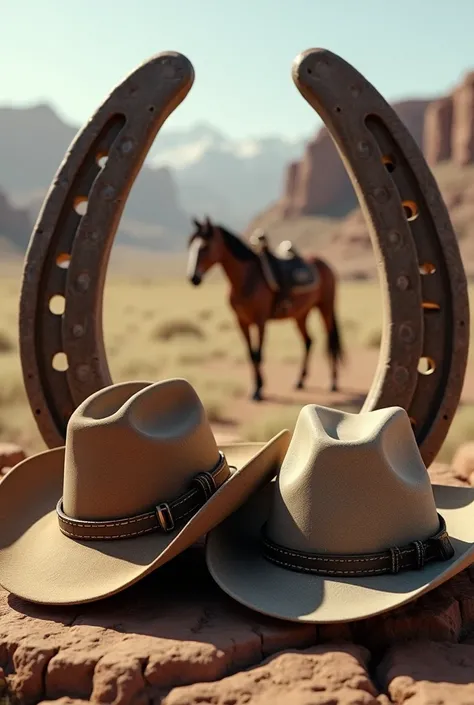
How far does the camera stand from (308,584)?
208cm

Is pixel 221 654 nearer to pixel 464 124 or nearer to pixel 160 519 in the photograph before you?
pixel 160 519

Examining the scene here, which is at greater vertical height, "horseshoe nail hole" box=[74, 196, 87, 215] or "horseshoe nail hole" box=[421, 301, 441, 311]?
"horseshoe nail hole" box=[74, 196, 87, 215]

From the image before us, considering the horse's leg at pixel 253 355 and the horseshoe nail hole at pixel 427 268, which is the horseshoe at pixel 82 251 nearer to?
the horseshoe nail hole at pixel 427 268

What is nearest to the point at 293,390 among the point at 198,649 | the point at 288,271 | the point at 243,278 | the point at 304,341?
the point at 304,341

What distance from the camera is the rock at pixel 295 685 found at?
5.78ft

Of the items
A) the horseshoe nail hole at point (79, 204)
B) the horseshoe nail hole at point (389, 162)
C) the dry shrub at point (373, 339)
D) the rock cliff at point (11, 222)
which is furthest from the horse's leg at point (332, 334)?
the rock cliff at point (11, 222)

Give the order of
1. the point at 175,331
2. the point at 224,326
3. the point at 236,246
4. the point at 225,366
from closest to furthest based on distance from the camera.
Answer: the point at 236,246 → the point at 225,366 → the point at 175,331 → the point at 224,326

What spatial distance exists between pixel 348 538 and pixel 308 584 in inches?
7.0

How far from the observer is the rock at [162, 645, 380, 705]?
1763 mm

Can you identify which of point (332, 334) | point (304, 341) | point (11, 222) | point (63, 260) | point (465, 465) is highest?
point (11, 222)

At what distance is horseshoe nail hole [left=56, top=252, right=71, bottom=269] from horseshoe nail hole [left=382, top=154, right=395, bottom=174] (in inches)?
59.7

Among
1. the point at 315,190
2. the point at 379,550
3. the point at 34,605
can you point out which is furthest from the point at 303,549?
the point at 315,190

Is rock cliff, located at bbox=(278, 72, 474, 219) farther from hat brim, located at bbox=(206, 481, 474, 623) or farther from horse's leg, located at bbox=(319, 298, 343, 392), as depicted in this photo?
hat brim, located at bbox=(206, 481, 474, 623)

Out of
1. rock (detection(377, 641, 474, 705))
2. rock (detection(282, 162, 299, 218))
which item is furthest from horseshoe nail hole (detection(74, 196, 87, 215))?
rock (detection(282, 162, 299, 218))
